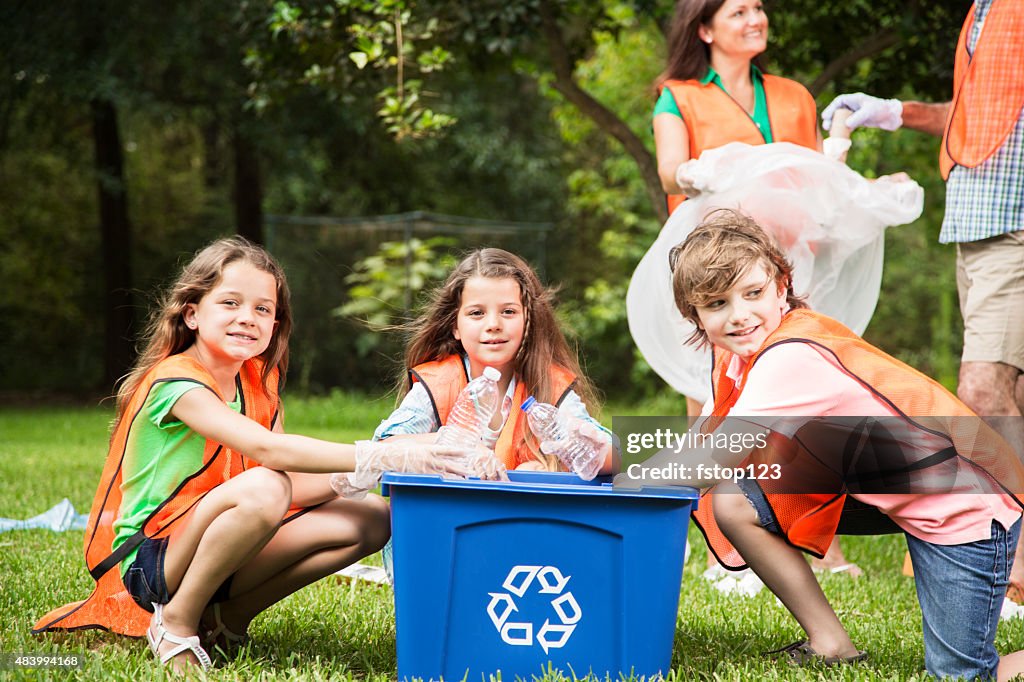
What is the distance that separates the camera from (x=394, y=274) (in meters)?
11.2

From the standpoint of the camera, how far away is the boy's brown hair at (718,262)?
7.73 feet

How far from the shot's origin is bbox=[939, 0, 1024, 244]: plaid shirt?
3156 millimetres

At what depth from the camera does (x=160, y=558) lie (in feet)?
7.80

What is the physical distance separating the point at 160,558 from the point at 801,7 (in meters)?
5.65

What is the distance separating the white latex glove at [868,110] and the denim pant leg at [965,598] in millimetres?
1448

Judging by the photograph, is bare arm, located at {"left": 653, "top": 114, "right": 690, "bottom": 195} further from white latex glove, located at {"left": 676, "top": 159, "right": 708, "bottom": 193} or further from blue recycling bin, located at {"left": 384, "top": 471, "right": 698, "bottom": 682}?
blue recycling bin, located at {"left": 384, "top": 471, "right": 698, "bottom": 682}

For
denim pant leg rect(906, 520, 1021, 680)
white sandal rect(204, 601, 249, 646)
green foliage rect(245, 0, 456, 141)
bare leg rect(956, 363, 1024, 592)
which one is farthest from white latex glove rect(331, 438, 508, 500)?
green foliage rect(245, 0, 456, 141)

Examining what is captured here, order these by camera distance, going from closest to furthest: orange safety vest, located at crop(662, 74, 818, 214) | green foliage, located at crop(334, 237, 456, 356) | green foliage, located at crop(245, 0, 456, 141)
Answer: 1. orange safety vest, located at crop(662, 74, 818, 214)
2. green foliage, located at crop(245, 0, 456, 141)
3. green foliage, located at crop(334, 237, 456, 356)

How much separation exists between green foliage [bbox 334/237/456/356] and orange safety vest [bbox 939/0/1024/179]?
7.75 meters

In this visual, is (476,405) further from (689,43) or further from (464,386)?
(689,43)

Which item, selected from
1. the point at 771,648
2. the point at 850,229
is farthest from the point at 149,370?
the point at 850,229

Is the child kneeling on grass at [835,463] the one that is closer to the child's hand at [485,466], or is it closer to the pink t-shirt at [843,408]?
the pink t-shirt at [843,408]

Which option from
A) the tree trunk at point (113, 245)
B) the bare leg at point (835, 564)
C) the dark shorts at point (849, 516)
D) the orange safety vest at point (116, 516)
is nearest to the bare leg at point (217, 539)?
the orange safety vest at point (116, 516)

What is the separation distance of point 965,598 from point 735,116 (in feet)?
5.60
